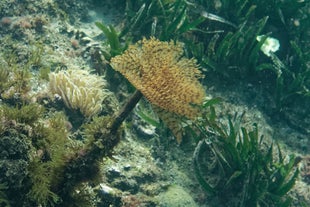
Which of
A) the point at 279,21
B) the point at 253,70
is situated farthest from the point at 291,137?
the point at 279,21

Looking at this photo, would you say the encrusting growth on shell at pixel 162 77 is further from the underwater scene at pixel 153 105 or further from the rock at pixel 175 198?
the rock at pixel 175 198

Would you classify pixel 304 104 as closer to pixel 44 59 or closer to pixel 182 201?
pixel 182 201

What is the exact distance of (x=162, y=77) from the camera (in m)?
2.94

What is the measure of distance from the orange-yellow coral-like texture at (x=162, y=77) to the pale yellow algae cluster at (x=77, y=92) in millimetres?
1566


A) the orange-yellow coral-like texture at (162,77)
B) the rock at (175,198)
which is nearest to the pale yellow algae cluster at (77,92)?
the rock at (175,198)

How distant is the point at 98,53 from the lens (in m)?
5.43

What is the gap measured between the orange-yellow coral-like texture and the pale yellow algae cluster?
157cm

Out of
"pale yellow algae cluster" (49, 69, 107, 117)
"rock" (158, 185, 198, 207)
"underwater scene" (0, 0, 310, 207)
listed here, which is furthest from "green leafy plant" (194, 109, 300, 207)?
"pale yellow algae cluster" (49, 69, 107, 117)

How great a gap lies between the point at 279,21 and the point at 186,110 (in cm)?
452

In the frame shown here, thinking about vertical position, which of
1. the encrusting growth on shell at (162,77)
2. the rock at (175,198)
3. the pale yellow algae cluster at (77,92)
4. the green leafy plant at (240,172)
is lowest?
the rock at (175,198)

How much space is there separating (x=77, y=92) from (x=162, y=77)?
1.94 m

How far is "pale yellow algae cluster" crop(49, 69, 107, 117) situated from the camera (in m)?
4.55

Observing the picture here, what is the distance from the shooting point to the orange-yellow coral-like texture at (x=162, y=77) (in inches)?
115

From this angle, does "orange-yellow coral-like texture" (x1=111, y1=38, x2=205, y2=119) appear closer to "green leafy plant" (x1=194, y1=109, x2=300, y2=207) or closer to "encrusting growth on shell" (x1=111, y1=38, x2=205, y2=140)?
"encrusting growth on shell" (x1=111, y1=38, x2=205, y2=140)
